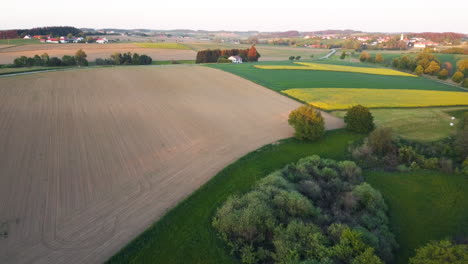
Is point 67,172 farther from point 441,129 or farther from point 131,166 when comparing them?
point 441,129

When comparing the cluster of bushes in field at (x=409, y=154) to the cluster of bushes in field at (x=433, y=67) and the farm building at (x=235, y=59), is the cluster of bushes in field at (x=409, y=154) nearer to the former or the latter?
the cluster of bushes in field at (x=433, y=67)

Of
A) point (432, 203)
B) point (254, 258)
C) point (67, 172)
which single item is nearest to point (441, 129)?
point (432, 203)

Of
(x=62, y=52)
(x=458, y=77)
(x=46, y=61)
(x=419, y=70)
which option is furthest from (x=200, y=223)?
(x=62, y=52)

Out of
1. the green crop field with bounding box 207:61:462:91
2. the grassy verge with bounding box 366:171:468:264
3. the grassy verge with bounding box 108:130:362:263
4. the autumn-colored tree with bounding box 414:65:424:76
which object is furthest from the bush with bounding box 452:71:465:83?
the grassy verge with bounding box 108:130:362:263

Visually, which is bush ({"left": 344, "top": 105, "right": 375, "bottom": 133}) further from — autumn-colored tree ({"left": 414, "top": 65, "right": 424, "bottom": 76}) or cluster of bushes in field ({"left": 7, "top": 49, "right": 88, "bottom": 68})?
cluster of bushes in field ({"left": 7, "top": 49, "right": 88, "bottom": 68})

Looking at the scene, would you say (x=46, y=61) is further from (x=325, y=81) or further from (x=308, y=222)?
(x=308, y=222)

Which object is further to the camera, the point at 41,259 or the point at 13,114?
the point at 13,114
